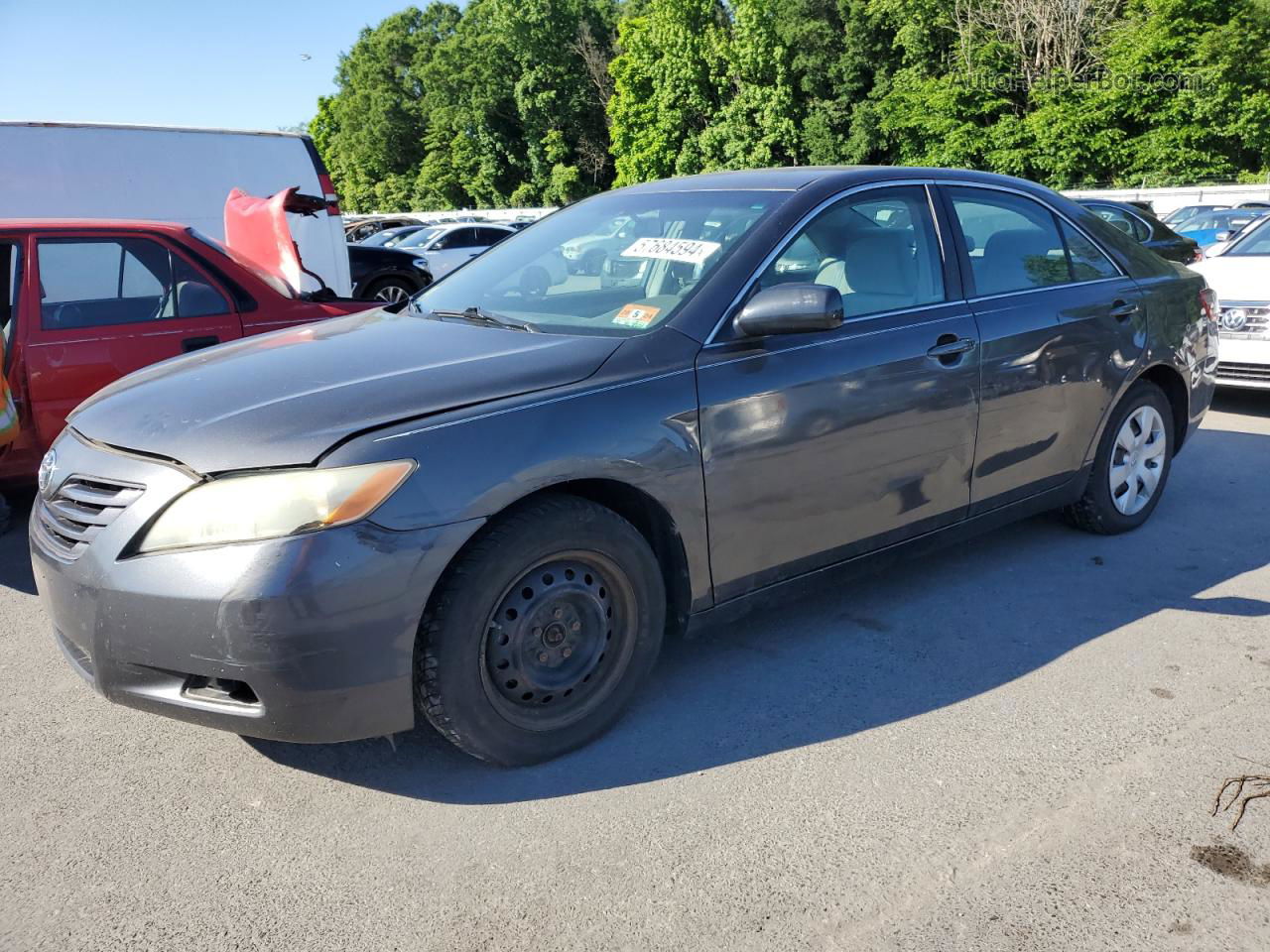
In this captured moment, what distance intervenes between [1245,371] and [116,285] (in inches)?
296

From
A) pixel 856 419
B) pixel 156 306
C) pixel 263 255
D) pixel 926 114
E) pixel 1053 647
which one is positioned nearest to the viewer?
pixel 856 419

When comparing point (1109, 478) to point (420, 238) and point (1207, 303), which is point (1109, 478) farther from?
point (420, 238)

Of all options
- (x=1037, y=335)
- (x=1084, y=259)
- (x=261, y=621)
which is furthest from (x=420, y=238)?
(x=261, y=621)

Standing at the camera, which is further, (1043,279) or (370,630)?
(1043,279)

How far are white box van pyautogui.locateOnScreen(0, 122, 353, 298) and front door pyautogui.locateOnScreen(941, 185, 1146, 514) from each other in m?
5.88

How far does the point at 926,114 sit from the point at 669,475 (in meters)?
45.6

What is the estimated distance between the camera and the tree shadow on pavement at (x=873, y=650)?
9.94 feet

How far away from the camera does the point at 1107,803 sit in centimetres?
279

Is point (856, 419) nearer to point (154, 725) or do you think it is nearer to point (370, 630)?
point (370, 630)

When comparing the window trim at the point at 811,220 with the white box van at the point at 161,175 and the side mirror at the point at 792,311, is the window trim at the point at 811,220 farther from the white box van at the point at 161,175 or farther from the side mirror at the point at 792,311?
the white box van at the point at 161,175

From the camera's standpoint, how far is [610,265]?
146 inches

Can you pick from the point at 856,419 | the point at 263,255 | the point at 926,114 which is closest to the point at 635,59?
the point at 926,114

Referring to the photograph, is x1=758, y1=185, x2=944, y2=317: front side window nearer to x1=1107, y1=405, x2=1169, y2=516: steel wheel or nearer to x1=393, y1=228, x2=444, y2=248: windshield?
x1=1107, y1=405, x2=1169, y2=516: steel wheel

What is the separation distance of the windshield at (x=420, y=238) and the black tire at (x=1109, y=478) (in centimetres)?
1975
